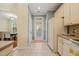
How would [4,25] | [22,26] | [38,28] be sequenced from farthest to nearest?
[38,28]
[4,25]
[22,26]

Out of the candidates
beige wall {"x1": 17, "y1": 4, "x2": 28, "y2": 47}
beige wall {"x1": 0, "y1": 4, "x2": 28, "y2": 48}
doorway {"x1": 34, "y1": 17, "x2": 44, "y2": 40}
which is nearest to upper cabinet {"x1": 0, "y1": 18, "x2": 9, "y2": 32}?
doorway {"x1": 34, "y1": 17, "x2": 44, "y2": 40}

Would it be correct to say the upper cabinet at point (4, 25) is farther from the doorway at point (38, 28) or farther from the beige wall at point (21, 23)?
the beige wall at point (21, 23)

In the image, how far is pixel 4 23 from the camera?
1266cm

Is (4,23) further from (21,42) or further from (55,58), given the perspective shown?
(55,58)

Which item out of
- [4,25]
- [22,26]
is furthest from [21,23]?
[4,25]

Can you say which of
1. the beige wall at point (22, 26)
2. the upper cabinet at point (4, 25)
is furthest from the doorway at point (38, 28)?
the beige wall at point (22, 26)

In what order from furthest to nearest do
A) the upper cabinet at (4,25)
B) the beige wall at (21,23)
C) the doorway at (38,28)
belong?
the doorway at (38,28) < the upper cabinet at (4,25) < the beige wall at (21,23)

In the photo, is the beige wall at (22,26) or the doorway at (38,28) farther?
the doorway at (38,28)

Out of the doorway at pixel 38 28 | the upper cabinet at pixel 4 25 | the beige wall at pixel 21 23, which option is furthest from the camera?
the doorway at pixel 38 28

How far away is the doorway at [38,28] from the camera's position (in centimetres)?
1319

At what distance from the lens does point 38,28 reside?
1351 centimetres

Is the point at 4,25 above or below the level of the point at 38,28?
above

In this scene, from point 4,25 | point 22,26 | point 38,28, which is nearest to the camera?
point 22,26

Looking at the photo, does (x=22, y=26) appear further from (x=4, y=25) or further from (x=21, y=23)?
(x=4, y=25)
